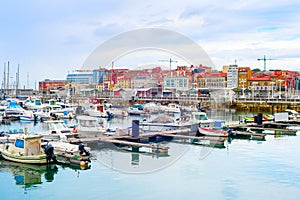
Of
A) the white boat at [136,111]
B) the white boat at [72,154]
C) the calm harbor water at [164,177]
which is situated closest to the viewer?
the calm harbor water at [164,177]

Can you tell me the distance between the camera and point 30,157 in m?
11.8

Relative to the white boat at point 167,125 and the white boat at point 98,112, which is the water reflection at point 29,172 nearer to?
the white boat at point 167,125

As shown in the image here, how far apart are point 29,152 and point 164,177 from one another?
417cm

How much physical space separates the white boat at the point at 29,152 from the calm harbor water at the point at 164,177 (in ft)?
0.68

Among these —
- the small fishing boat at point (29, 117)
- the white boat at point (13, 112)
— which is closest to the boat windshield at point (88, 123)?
the small fishing boat at point (29, 117)

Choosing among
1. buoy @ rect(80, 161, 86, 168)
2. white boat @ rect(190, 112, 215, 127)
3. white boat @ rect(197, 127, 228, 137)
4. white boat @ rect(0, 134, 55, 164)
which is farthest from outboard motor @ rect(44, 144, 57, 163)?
white boat @ rect(190, 112, 215, 127)

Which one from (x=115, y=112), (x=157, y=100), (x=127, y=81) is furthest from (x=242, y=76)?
(x=115, y=112)

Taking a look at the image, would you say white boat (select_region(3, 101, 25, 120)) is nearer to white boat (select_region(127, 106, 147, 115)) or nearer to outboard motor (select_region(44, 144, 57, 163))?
white boat (select_region(127, 106, 147, 115))

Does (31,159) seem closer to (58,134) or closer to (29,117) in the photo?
(58,134)

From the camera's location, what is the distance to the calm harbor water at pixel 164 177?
948cm

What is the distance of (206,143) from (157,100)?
101ft

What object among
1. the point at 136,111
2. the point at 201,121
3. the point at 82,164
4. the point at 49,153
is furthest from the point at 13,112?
the point at 82,164

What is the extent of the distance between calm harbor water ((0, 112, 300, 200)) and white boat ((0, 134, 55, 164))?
0.68 ft

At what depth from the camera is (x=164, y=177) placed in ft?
36.0
